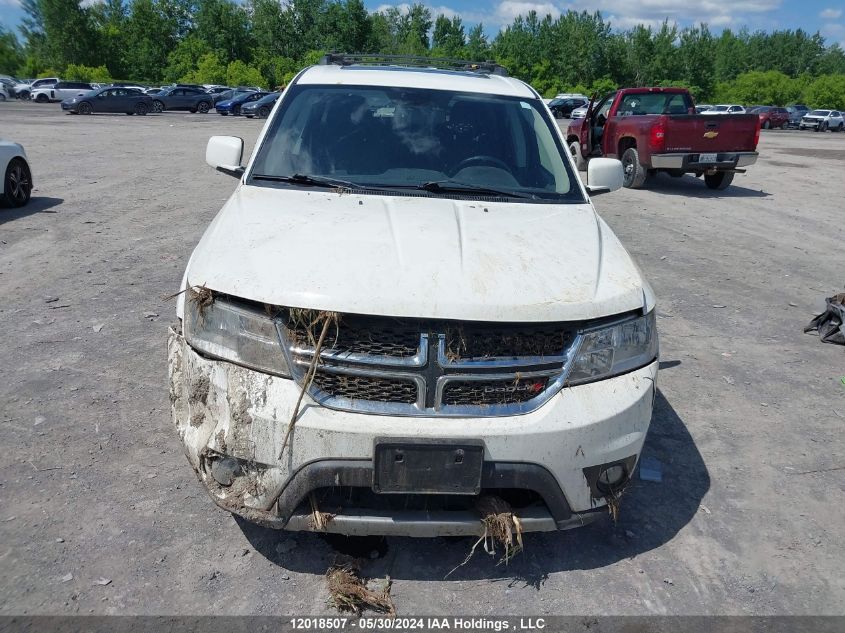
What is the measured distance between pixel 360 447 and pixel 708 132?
41.9 feet

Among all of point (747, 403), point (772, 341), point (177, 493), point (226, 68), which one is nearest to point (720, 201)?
point (772, 341)

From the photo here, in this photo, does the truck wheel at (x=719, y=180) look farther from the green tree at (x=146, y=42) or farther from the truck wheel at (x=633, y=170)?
the green tree at (x=146, y=42)

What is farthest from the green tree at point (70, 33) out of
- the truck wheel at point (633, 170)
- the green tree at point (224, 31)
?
the truck wheel at point (633, 170)

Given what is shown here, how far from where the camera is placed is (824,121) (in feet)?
164

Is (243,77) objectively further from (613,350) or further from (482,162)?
(613,350)

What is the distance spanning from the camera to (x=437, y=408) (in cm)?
262

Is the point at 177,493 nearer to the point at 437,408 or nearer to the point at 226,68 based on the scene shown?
the point at 437,408

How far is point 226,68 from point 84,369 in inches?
2990

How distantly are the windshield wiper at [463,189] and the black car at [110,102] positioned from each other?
133ft

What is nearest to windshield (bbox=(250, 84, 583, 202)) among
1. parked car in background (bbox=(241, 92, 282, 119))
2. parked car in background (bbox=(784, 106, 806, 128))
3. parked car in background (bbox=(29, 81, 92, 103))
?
parked car in background (bbox=(241, 92, 282, 119))

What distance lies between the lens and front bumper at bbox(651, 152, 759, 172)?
43.8ft

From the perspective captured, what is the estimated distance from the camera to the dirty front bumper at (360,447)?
8.42 ft

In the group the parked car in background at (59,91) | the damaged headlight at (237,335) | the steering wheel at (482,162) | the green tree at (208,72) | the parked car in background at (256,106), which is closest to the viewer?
the damaged headlight at (237,335)

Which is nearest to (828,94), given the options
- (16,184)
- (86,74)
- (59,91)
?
(59,91)
